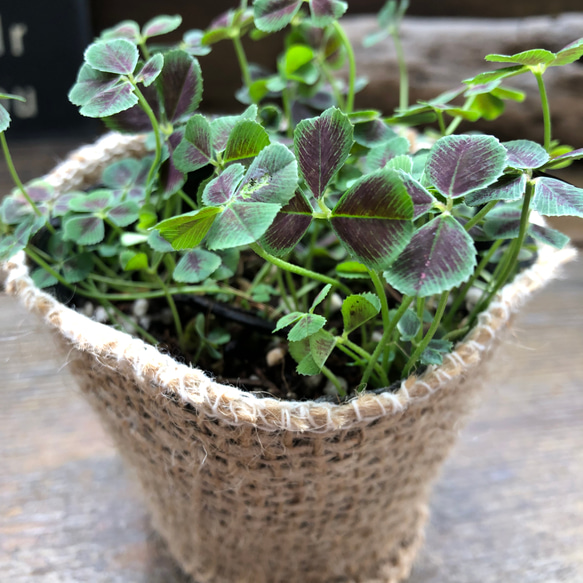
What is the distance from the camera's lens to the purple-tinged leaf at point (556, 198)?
0.33 meters

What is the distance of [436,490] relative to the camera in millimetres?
771

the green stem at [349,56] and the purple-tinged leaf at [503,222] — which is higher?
the green stem at [349,56]

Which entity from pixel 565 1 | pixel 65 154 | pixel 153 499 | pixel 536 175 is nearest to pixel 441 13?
pixel 565 1

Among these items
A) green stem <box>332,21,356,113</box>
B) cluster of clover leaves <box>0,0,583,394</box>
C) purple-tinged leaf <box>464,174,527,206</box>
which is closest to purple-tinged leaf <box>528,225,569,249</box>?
cluster of clover leaves <box>0,0,583,394</box>

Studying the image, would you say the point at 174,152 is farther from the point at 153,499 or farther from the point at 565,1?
the point at 565,1

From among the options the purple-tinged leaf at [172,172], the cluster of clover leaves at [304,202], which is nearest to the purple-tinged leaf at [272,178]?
the cluster of clover leaves at [304,202]

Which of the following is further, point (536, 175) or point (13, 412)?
point (13, 412)

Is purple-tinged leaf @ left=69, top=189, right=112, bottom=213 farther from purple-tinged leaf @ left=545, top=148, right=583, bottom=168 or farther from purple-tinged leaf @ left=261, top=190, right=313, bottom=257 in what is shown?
purple-tinged leaf @ left=545, top=148, right=583, bottom=168

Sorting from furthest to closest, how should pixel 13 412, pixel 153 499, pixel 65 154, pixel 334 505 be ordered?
1. pixel 65 154
2. pixel 13 412
3. pixel 153 499
4. pixel 334 505

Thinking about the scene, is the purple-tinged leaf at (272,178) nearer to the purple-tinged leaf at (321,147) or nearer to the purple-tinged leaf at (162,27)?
the purple-tinged leaf at (321,147)

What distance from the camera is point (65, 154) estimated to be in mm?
1130

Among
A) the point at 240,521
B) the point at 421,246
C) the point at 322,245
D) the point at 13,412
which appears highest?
the point at 421,246

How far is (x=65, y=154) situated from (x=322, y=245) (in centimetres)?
76

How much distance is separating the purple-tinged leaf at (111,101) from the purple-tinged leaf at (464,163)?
0.21m
